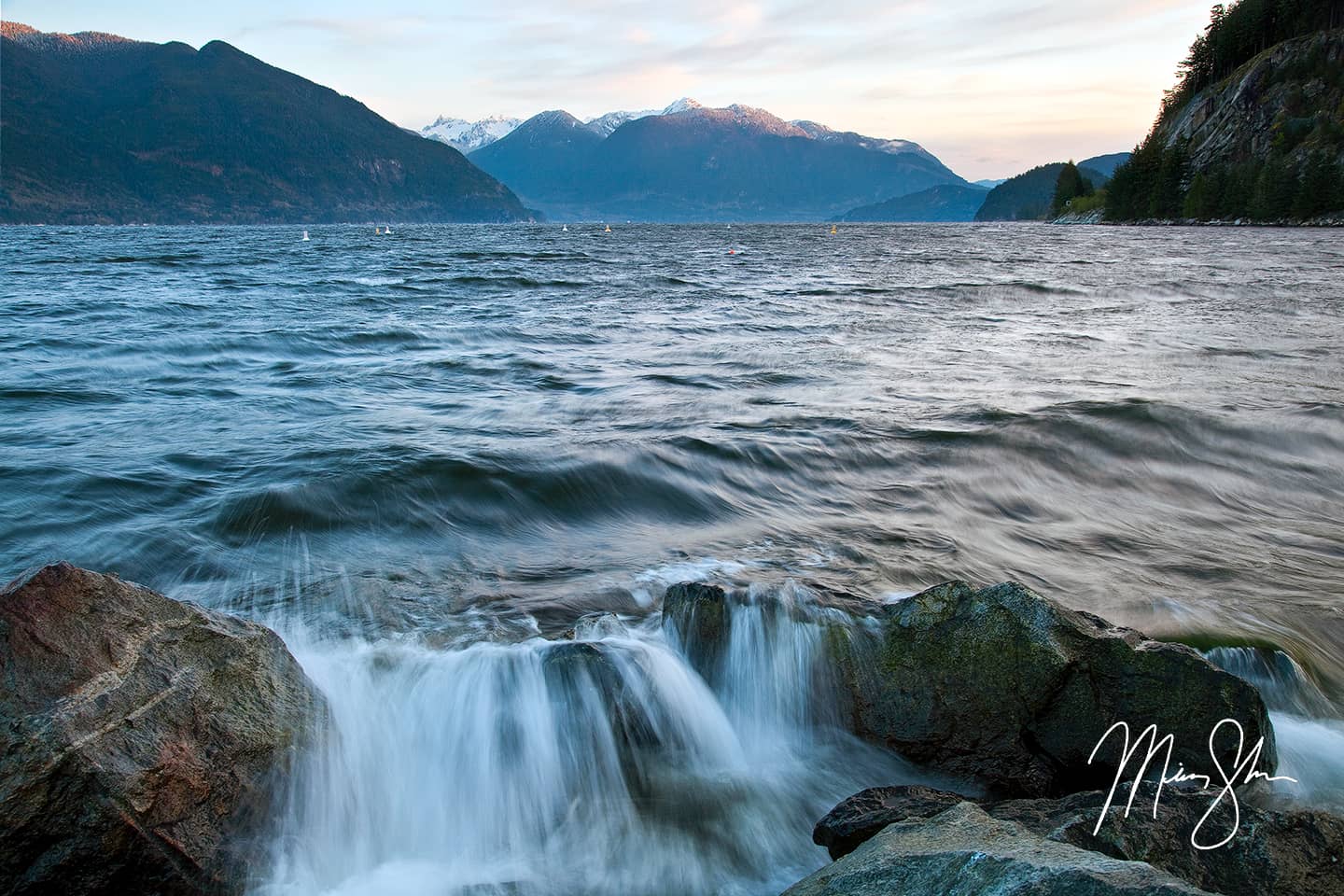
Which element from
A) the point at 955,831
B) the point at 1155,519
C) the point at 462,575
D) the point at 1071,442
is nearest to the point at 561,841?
the point at 955,831

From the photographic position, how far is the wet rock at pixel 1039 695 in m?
3.88

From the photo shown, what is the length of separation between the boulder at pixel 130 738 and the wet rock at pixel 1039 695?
3.00 meters

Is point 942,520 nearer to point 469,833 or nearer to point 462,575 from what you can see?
point 462,575

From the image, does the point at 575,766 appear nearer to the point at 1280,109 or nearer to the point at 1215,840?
the point at 1215,840

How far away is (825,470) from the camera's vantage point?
881 centimetres

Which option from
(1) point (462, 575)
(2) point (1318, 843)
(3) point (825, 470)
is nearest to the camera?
(2) point (1318, 843)

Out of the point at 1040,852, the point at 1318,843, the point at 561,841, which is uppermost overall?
the point at 1040,852

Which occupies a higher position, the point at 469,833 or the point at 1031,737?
the point at 1031,737

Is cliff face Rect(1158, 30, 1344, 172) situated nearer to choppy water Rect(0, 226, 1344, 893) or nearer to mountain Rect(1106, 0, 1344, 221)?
mountain Rect(1106, 0, 1344, 221)

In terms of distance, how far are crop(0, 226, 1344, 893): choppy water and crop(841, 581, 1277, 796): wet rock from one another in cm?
38

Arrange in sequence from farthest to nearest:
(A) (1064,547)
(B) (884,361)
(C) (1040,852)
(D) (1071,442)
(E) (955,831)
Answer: (B) (884,361)
(D) (1071,442)
(A) (1064,547)
(E) (955,831)
(C) (1040,852)

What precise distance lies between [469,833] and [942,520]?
16.4 ft

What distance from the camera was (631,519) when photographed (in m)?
7.66

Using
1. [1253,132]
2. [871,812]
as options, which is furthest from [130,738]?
[1253,132]
